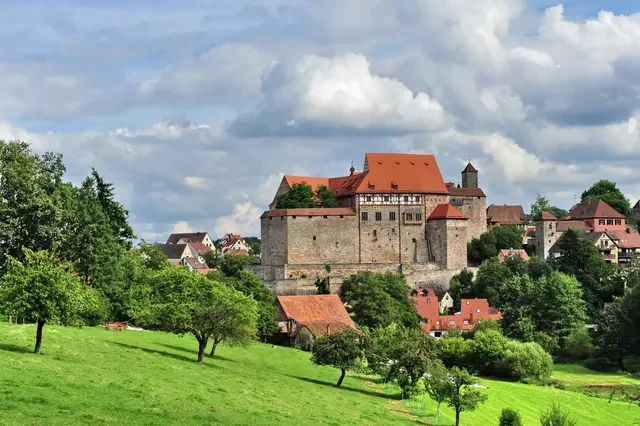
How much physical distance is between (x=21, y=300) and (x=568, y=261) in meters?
77.6

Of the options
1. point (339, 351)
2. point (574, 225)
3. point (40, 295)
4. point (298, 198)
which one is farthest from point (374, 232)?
point (40, 295)

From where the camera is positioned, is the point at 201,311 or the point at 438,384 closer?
the point at 438,384

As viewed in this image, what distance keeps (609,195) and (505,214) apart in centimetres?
2025

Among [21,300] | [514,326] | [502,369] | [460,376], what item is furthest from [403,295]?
[21,300]

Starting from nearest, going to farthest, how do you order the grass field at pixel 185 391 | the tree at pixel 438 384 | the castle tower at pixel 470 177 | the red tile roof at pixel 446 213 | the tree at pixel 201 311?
the grass field at pixel 185 391
the tree at pixel 438 384
the tree at pixel 201 311
the red tile roof at pixel 446 213
the castle tower at pixel 470 177

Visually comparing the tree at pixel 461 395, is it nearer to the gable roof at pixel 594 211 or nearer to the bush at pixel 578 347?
the bush at pixel 578 347

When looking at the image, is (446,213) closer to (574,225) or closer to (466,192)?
(466,192)

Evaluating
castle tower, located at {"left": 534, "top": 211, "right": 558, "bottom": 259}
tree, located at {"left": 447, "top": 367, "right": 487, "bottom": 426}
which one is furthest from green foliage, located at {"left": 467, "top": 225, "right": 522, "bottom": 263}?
tree, located at {"left": 447, "top": 367, "right": 487, "bottom": 426}

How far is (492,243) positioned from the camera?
10738cm

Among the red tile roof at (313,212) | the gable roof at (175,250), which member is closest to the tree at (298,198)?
the red tile roof at (313,212)

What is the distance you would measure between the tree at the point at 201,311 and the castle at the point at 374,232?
5327cm

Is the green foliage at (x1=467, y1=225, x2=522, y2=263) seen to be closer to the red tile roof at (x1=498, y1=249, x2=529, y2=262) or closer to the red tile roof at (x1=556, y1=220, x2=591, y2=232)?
the red tile roof at (x1=498, y1=249, x2=529, y2=262)

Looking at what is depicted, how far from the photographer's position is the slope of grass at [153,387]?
22.8m

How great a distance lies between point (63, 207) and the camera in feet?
186
